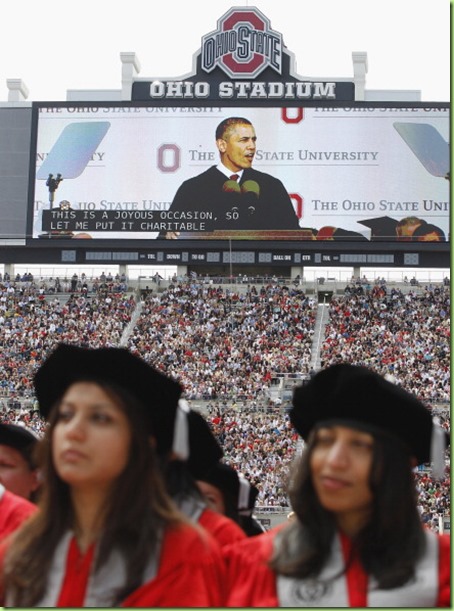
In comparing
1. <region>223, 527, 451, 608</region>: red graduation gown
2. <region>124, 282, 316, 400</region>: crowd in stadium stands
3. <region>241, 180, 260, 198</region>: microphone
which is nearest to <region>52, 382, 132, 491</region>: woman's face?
<region>223, 527, 451, 608</region>: red graduation gown

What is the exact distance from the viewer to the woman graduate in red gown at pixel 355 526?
147 inches

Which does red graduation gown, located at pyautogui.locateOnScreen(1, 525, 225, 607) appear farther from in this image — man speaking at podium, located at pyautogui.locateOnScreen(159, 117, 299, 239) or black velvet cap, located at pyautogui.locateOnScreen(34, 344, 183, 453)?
man speaking at podium, located at pyautogui.locateOnScreen(159, 117, 299, 239)

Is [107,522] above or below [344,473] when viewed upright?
below

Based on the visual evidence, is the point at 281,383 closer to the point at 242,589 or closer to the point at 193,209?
the point at 193,209

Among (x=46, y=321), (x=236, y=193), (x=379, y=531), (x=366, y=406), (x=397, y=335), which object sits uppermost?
(x=236, y=193)

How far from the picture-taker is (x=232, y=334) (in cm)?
4600

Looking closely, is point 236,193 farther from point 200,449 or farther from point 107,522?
point 107,522

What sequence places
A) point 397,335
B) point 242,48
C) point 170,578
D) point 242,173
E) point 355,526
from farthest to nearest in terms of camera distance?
point 242,48
point 242,173
point 397,335
point 355,526
point 170,578

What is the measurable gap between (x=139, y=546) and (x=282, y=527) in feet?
1.78

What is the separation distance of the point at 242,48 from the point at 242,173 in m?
6.48

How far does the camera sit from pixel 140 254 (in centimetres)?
4881

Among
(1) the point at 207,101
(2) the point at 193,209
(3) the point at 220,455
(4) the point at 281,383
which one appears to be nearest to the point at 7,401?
(4) the point at 281,383

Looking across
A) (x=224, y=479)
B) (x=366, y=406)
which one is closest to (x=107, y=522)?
(x=366, y=406)

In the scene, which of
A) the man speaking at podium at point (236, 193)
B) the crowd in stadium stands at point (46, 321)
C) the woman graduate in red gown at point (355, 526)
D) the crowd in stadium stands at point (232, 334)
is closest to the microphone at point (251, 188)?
the man speaking at podium at point (236, 193)
